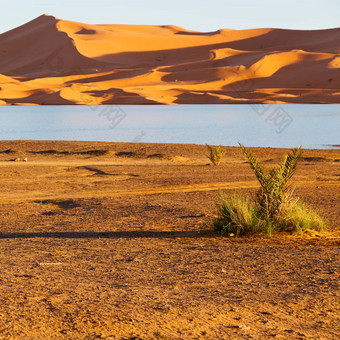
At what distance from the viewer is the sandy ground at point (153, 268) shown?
4.02 metres

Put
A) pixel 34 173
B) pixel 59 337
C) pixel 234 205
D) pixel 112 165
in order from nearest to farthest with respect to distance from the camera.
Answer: pixel 59 337 → pixel 234 205 → pixel 34 173 → pixel 112 165

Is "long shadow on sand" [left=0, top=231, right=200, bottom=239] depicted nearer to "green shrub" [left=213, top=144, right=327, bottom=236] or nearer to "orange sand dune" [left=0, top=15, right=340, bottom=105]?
"green shrub" [left=213, top=144, right=327, bottom=236]

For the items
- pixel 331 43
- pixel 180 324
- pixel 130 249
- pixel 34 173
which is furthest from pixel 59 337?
pixel 331 43

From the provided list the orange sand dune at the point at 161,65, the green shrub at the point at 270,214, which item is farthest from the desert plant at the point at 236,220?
the orange sand dune at the point at 161,65

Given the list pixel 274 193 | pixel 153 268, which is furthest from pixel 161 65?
pixel 153 268

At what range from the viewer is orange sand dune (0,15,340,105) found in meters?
74.8

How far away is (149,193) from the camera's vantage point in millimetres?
11625

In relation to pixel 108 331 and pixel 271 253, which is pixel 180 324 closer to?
pixel 108 331

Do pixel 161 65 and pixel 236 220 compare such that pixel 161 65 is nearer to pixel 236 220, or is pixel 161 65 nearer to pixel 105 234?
pixel 105 234

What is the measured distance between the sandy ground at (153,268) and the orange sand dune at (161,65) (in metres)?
58.8

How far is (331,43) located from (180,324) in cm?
12022

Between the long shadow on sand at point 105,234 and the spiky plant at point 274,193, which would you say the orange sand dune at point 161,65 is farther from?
the spiky plant at point 274,193

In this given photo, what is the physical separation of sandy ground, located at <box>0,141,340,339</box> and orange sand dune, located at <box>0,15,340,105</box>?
58827 millimetres

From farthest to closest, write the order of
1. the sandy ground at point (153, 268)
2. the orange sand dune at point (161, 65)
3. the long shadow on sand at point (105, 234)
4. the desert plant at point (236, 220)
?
the orange sand dune at point (161, 65)
the long shadow on sand at point (105, 234)
the desert plant at point (236, 220)
the sandy ground at point (153, 268)
